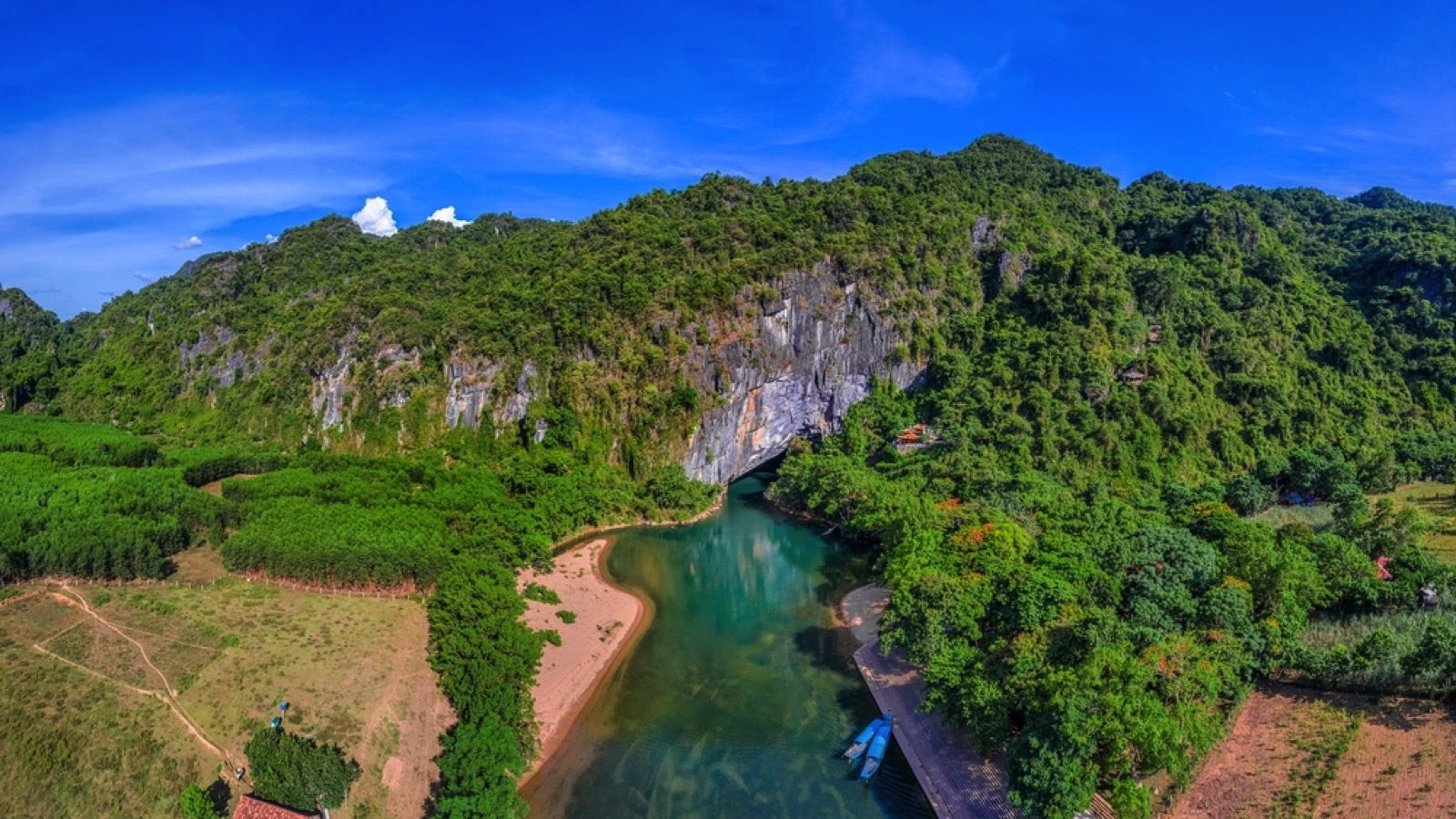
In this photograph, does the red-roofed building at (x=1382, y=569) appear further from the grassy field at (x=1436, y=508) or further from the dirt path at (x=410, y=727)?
the dirt path at (x=410, y=727)

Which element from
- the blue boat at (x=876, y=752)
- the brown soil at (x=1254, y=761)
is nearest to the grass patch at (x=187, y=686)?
the blue boat at (x=876, y=752)

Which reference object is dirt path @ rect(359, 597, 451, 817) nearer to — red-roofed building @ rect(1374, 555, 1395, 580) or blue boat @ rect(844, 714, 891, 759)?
blue boat @ rect(844, 714, 891, 759)

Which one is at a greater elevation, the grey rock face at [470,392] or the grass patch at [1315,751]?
the grey rock face at [470,392]

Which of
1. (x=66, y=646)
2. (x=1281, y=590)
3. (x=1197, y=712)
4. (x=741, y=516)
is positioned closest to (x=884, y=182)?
(x=741, y=516)

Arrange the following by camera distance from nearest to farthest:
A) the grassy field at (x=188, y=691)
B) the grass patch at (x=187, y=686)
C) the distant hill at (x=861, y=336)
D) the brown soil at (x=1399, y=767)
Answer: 1. the brown soil at (x=1399, y=767)
2. the grass patch at (x=187, y=686)
3. the grassy field at (x=188, y=691)
4. the distant hill at (x=861, y=336)

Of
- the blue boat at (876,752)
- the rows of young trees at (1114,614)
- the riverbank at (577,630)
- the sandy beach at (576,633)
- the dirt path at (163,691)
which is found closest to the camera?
the rows of young trees at (1114,614)

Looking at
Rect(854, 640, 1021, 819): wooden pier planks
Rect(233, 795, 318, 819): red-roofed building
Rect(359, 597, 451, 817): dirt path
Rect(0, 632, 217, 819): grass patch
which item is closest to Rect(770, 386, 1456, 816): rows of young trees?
Rect(854, 640, 1021, 819): wooden pier planks

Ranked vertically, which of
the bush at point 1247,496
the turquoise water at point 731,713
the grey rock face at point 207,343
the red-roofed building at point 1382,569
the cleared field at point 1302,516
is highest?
the grey rock face at point 207,343
